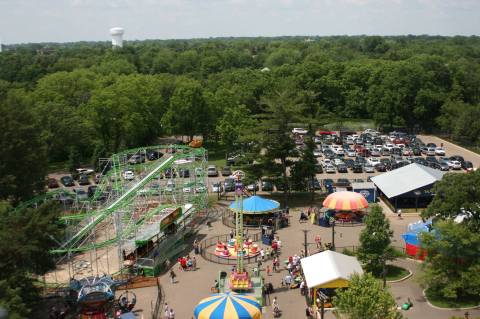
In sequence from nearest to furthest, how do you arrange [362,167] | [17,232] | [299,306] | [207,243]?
[17,232], [299,306], [207,243], [362,167]

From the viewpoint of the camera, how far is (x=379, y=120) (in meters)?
77.2

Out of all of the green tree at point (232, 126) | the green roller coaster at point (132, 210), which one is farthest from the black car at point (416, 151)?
the green roller coaster at point (132, 210)

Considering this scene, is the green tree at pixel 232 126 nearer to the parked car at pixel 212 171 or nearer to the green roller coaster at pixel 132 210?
the parked car at pixel 212 171

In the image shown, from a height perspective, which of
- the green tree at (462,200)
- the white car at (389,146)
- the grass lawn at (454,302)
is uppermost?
the green tree at (462,200)

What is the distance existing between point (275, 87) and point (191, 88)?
21.3 m

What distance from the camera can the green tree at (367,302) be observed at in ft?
67.2

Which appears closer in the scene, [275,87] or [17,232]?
[17,232]

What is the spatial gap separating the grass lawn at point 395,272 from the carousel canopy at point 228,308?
979 centimetres

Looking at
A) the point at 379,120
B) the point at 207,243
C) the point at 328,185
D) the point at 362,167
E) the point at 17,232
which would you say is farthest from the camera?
the point at 379,120

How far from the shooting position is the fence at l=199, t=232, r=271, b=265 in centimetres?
3378

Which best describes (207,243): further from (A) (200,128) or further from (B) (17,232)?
(A) (200,128)

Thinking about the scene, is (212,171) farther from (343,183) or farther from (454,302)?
(454,302)

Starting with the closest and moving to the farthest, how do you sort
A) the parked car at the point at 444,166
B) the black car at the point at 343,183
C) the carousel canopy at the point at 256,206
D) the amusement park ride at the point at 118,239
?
1. the amusement park ride at the point at 118,239
2. the carousel canopy at the point at 256,206
3. the black car at the point at 343,183
4. the parked car at the point at 444,166

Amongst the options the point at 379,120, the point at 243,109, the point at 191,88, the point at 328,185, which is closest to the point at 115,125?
the point at 191,88
